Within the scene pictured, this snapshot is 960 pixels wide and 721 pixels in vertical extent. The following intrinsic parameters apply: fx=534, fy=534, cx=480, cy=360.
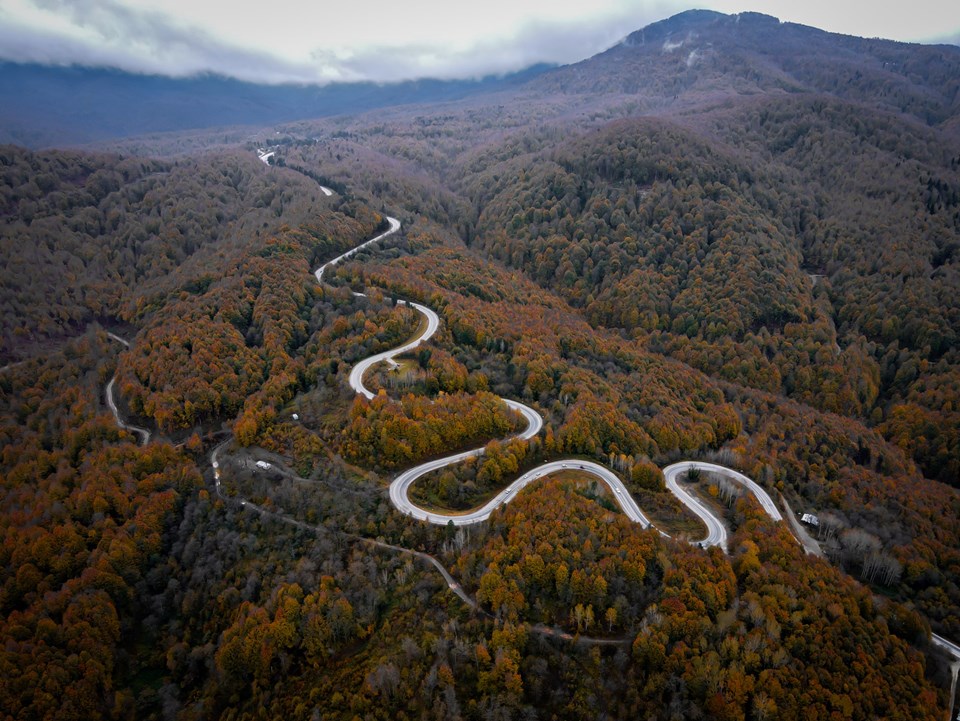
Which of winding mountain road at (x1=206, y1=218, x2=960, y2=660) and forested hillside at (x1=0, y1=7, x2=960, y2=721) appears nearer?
forested hillside at (x1=0, y1=7, x2=960, y2=721)

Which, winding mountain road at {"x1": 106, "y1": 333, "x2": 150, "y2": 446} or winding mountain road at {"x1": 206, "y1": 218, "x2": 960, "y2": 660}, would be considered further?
winding mountain road at {"x1": 106, "y1": 333, "x2": 150, "y2": 446}

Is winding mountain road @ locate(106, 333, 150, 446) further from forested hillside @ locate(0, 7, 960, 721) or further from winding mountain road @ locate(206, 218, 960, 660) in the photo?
forested hillside @ locate(0, 7, 960, 721)

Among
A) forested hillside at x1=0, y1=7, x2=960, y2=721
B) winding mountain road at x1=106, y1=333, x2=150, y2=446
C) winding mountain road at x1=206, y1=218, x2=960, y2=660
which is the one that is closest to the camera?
forested hillside at x1=0, y1=7, x2=960, y2=721

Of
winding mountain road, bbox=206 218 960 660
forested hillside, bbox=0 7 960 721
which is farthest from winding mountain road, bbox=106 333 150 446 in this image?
forested hillside, bbox=0 7 960 721

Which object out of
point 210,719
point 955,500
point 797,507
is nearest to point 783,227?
point 955,500

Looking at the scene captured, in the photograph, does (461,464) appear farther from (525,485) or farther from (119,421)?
(119,421)

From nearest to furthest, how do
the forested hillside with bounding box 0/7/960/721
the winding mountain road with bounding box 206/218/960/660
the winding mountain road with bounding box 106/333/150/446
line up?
the forested hillside with bounding box 0/7/960/721 < the winding mountain road with bounding box 206/218/960/660 < the winding mountain road with bounding box 106/333/150/446

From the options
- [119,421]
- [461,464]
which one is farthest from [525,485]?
[119,421]

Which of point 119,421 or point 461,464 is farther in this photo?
point 119,421

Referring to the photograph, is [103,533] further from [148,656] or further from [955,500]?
[955,500]
